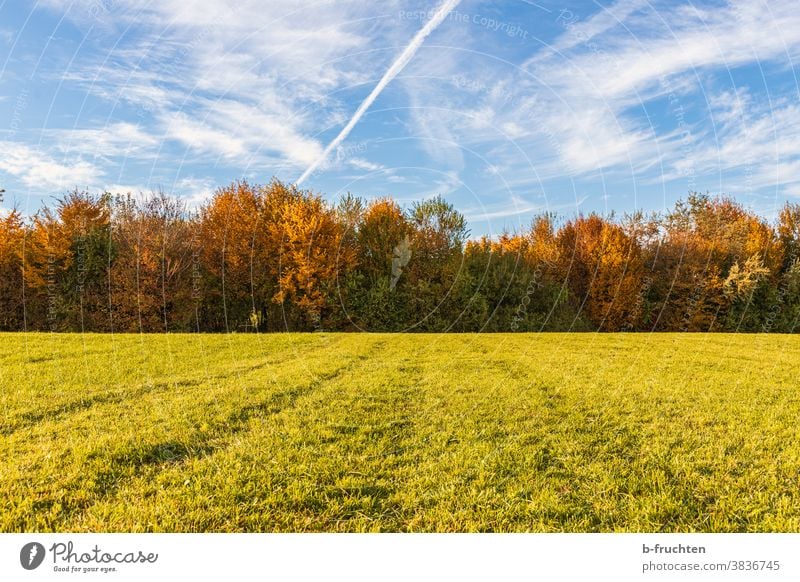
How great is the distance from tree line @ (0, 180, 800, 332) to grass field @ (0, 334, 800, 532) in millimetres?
14549

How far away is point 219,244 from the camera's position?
2897 centimetres

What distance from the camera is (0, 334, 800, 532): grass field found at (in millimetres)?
4695

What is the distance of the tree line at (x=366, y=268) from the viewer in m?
28.2

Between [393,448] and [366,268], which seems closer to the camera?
[393,448]

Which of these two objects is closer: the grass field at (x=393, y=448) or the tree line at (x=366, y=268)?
the grass field at (x=393, y=448)

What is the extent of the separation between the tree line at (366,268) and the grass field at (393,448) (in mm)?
14549

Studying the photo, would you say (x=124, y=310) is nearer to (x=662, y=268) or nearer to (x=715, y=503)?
(x=715, y=503)

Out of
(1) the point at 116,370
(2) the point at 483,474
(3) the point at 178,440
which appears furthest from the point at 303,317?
(2) the point at 483,474

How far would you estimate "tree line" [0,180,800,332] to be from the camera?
92.7 ft

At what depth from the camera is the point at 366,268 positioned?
33.5m

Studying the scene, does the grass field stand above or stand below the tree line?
below

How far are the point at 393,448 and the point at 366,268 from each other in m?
27.3

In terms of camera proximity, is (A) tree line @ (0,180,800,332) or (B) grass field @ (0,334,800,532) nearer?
(B) grass field @ (0,334,800,532)

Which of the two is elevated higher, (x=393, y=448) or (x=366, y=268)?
(x=366, y=268)
